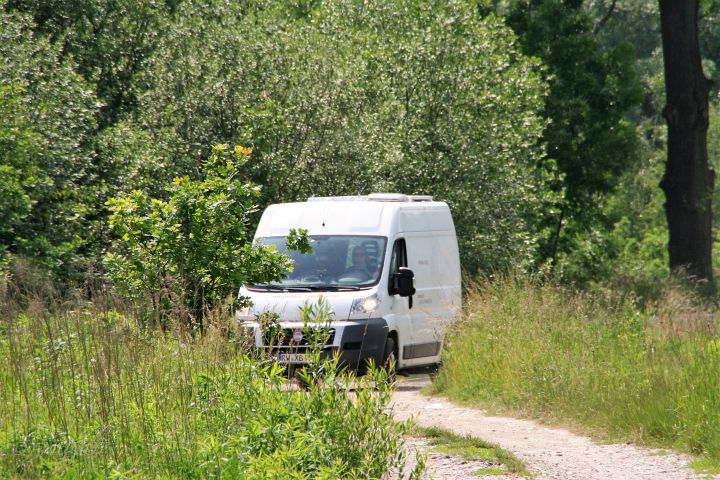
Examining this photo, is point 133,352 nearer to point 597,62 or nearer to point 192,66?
point 192,66

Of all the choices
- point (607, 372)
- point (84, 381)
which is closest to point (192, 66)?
point (607, 372)

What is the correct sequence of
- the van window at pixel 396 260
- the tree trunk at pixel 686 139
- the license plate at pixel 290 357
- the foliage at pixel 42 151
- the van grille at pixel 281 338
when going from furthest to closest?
the tree trunk at pixel 686 139 < the foliage at pixel 42 151 < the van window at pixel 396 260 < the van grille at pixel 281 338 < the license plate at pixel 290 357

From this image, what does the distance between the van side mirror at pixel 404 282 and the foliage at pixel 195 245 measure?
3.92 metres

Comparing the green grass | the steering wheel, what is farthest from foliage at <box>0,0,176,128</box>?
the green grass

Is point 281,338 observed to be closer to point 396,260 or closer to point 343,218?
point 396,260

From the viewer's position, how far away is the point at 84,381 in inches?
306

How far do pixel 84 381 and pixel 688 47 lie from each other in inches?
861

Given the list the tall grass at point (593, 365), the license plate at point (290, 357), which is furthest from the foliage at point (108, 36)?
the license plate at point (290, 357)

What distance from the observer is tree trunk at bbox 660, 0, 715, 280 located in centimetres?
2673

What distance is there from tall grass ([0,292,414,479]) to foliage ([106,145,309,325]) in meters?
2.57

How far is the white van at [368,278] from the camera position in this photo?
14180mm

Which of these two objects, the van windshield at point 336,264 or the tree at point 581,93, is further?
the tree at point 581,93

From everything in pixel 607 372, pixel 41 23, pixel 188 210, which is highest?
pixel 41 23

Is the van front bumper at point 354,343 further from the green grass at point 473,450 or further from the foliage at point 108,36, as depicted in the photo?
the foliage at point 108,36
